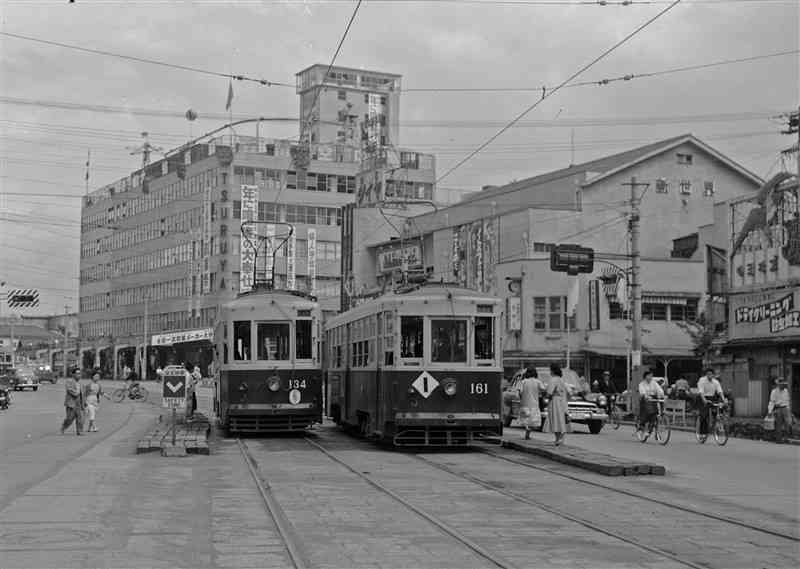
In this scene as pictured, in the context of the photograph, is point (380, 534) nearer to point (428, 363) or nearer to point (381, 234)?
point (428, 363)

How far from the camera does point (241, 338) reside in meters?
23.9

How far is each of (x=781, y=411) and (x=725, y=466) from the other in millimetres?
7122

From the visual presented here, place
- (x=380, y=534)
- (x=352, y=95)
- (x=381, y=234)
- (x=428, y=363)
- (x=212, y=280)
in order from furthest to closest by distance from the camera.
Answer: (x=352, y=95) → (x=212, y=280) → (x=381, y=234) → (x=428, y=363) → (x=380, y=534)

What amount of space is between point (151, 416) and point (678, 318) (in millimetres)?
30032

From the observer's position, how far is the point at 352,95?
363ft

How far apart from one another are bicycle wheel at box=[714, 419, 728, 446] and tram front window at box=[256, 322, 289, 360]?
32.0 feet

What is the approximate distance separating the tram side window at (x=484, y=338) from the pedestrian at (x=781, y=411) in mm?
8460

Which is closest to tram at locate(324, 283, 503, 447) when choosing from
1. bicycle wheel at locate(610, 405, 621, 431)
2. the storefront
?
bicycle wheel at locate(610, 405, 621, 431)

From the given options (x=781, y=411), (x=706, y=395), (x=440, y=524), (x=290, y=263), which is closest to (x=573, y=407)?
(x=706, y=395)

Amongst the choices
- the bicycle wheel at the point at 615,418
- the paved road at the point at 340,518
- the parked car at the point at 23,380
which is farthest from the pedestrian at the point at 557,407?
the parked car at the point at 23,380

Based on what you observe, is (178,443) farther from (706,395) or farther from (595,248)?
(595,248)

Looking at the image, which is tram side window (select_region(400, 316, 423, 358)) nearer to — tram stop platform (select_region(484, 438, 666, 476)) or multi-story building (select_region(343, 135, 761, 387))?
tram stop platform (select_region(484, 438, 666, 476))

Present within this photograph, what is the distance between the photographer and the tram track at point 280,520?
925 cm

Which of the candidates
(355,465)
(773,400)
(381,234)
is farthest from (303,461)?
(381,234)
